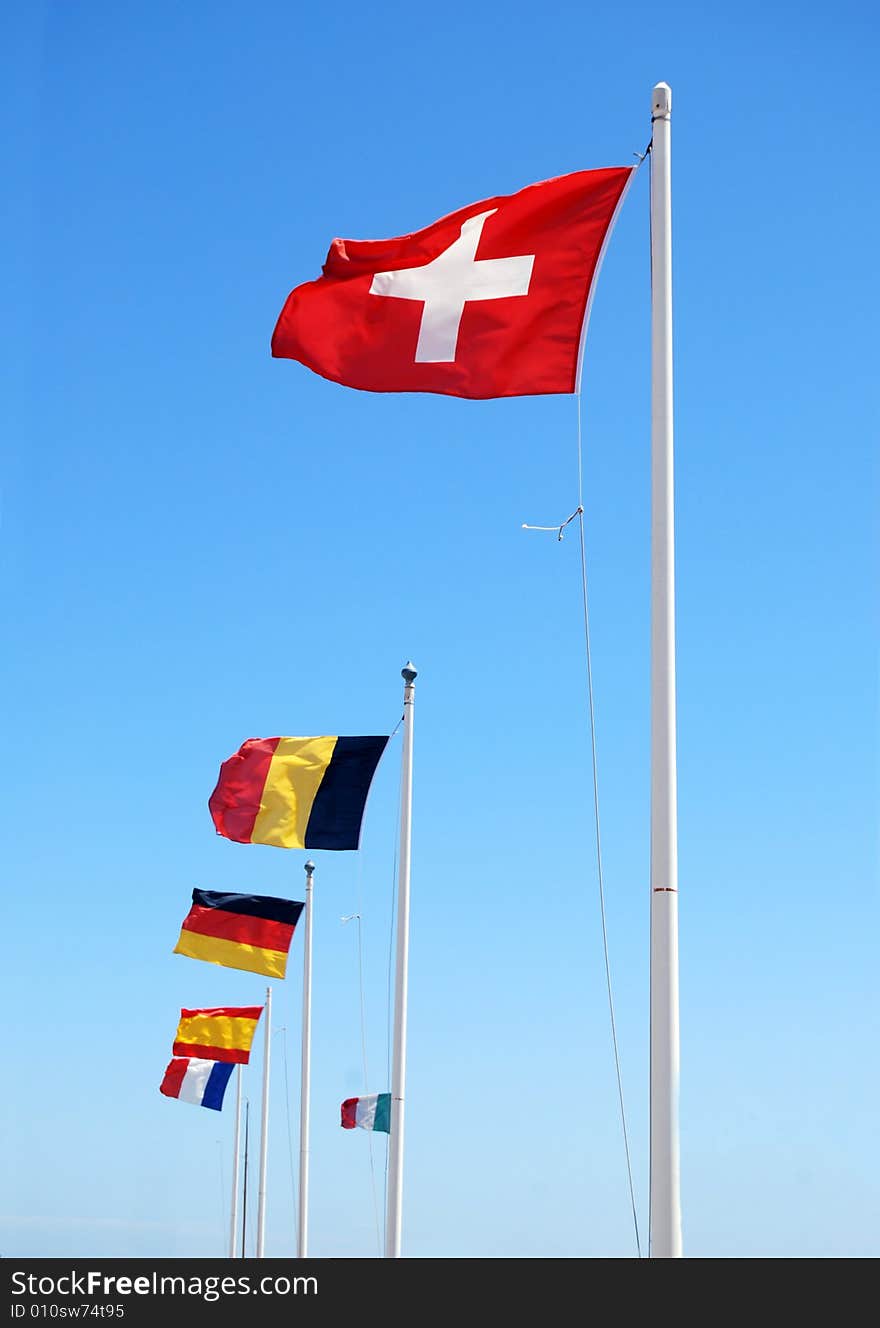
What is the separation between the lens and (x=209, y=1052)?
39906 mm

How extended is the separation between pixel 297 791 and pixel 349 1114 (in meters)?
5.94

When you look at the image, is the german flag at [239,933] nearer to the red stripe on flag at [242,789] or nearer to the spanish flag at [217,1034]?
the red stripe on flag at [242,789]

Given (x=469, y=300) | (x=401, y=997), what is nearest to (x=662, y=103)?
(x=469, y=300)

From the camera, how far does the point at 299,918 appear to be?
97.3 ft

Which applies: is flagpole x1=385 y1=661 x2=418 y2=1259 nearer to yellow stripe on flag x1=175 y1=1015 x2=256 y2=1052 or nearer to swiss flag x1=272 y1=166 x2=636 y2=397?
swiss flag x1=272 y1=166 x2=636 y2=397

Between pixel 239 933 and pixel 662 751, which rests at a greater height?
pixel 239 933

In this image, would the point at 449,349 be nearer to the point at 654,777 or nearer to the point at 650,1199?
the point at 654,777

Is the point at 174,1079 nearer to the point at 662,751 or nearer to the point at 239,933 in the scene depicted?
the point at 239,933

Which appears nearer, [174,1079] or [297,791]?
[297,791]

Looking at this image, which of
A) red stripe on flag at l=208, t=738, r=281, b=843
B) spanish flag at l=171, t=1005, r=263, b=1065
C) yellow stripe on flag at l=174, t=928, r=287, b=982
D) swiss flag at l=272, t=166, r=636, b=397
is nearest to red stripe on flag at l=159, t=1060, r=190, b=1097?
spanish flag at l=171, t=1005, r=263, b=1065

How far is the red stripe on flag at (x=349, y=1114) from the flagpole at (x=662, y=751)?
16798 mm
